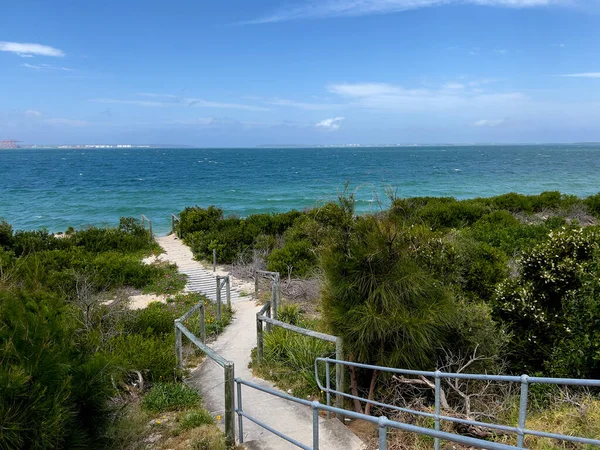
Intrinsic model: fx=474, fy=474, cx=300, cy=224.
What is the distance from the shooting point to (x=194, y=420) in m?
5.87

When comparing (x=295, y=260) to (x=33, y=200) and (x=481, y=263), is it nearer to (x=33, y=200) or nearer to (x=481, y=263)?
(x=481, y=263)

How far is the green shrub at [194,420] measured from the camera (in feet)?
19.1

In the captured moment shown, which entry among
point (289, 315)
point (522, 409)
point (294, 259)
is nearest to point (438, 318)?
point (522, 409)

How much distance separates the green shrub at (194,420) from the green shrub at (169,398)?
0.58 meters

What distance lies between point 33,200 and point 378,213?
50249mm

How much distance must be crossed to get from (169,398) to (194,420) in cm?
104


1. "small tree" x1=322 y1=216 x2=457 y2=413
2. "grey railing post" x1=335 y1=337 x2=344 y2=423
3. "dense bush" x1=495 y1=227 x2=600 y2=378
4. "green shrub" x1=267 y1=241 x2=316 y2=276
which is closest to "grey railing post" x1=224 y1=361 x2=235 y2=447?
"grey railing post" x1=335 y1=337 x2=344 y2=423

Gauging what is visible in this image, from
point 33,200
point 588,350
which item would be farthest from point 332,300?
point 33,200


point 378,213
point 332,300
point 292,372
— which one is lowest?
point 292,372

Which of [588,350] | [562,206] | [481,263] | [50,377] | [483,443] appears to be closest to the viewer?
[483,443]

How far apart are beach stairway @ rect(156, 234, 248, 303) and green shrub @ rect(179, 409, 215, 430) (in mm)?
7831

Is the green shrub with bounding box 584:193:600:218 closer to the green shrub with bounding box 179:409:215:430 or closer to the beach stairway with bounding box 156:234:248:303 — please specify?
the beach stairway with bounding box 156:234:248:303

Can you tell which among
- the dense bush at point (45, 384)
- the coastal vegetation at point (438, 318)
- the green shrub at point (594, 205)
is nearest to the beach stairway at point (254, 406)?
the coastal vegetation at point (438, 318)

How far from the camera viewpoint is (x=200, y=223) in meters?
23.5
